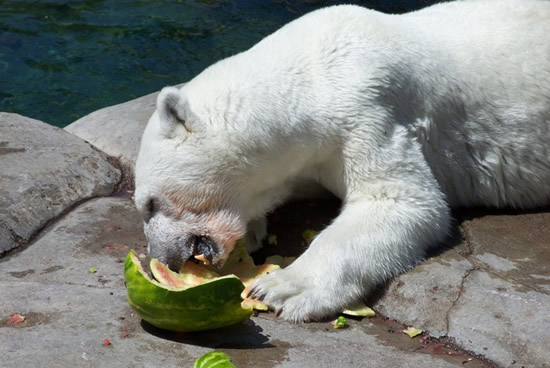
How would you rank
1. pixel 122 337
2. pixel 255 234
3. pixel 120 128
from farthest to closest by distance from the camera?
pixel 120 128
pixel 255 234
pixel 122 337

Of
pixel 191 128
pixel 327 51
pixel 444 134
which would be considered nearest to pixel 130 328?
pixel 191 128

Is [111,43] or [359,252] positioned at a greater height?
[359,252]

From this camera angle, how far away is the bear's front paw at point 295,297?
371 centimetres

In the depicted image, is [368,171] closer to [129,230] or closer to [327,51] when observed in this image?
[327,51]

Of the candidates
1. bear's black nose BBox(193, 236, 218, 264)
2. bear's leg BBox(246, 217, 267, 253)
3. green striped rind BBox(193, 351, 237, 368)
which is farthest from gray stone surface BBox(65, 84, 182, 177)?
green striped rind BBox(193, 351, 237, 368)

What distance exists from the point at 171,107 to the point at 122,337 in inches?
44.3

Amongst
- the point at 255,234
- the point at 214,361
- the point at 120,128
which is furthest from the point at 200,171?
the point at 120,128

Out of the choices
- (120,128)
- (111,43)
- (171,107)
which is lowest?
(111,43)

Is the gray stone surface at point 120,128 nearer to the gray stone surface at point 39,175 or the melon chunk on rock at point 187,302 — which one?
the gray stone surface at point 39,175

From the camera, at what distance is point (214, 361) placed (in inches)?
119

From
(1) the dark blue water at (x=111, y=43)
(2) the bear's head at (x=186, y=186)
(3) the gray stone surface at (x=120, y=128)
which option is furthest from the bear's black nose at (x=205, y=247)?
(1) the dark blue water at (x=111, y=43)

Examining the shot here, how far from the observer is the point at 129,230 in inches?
184

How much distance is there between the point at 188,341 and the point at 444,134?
70.1 inches

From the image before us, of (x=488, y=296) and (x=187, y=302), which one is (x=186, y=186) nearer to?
(x=187, y=302)
